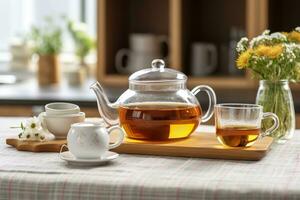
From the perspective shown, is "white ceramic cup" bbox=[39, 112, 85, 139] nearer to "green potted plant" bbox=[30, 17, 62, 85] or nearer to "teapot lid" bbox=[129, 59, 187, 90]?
"teapot lid" bbox=[129, 59, 187, 90]

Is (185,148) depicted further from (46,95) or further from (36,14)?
(36,14)

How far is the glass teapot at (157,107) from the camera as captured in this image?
1.88 meters

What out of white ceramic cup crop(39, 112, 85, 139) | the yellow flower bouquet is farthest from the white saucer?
the yellow flower bouquet

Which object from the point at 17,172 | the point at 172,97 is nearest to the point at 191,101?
the point at 172,97

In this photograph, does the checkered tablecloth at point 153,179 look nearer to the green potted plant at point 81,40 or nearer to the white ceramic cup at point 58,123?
the white ceramic cup at point 58,123

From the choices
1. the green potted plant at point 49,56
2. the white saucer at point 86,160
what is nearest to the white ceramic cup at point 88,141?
the white saucer at point 86,160

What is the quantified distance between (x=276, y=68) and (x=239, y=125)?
0.22m

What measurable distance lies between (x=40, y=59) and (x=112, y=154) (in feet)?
6.75

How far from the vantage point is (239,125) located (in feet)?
6.01

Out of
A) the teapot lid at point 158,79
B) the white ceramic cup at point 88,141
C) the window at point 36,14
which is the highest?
the window at point 36,14

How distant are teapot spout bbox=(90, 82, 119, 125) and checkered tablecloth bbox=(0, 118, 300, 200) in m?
0.27

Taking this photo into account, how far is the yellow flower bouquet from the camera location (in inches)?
76.1

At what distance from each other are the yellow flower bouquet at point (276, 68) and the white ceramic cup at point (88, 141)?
1.42 ft

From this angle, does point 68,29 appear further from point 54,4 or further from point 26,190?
point 26,190
